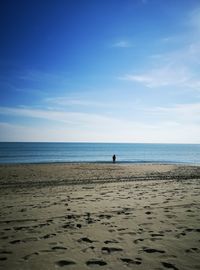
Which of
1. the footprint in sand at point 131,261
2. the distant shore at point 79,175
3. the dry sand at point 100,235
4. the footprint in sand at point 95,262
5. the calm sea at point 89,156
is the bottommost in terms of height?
the calm sea at point 89,156

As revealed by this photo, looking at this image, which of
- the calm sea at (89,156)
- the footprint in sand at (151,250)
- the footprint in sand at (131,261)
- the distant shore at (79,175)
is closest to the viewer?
the footprint in sand at (131,261)

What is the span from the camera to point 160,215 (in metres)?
7.04

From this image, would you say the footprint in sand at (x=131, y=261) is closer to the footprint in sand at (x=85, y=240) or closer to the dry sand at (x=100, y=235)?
the dry sand at (x=100, y=235)

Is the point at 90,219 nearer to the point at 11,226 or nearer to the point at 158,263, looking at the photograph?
the point at 11,226

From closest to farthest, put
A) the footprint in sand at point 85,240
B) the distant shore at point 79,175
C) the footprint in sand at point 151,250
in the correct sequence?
the footprint in sand at point 151,250 → the footprint in sand at point 85,240 → the distant shore at point 79,175

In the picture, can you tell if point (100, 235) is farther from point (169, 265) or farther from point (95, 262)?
point (169, 265)

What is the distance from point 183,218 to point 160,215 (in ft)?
2.32

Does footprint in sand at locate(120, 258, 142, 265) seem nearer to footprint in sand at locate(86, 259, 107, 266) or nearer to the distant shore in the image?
footprint in sand at locate(86, 259, 107, 266)

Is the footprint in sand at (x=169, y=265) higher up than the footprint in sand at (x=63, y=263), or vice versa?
the footprint in sand at (x=63, y=263)

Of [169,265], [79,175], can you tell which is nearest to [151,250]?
[169,265]

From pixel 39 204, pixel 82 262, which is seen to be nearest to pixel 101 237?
pixel 82 262

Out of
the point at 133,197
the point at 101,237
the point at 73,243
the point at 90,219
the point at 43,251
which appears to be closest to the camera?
the point at 43,251

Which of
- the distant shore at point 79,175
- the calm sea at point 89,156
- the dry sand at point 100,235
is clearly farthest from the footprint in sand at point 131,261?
the calm sea at point 89,156

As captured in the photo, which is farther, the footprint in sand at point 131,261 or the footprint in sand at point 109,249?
the footprint in sand at point 109,249
